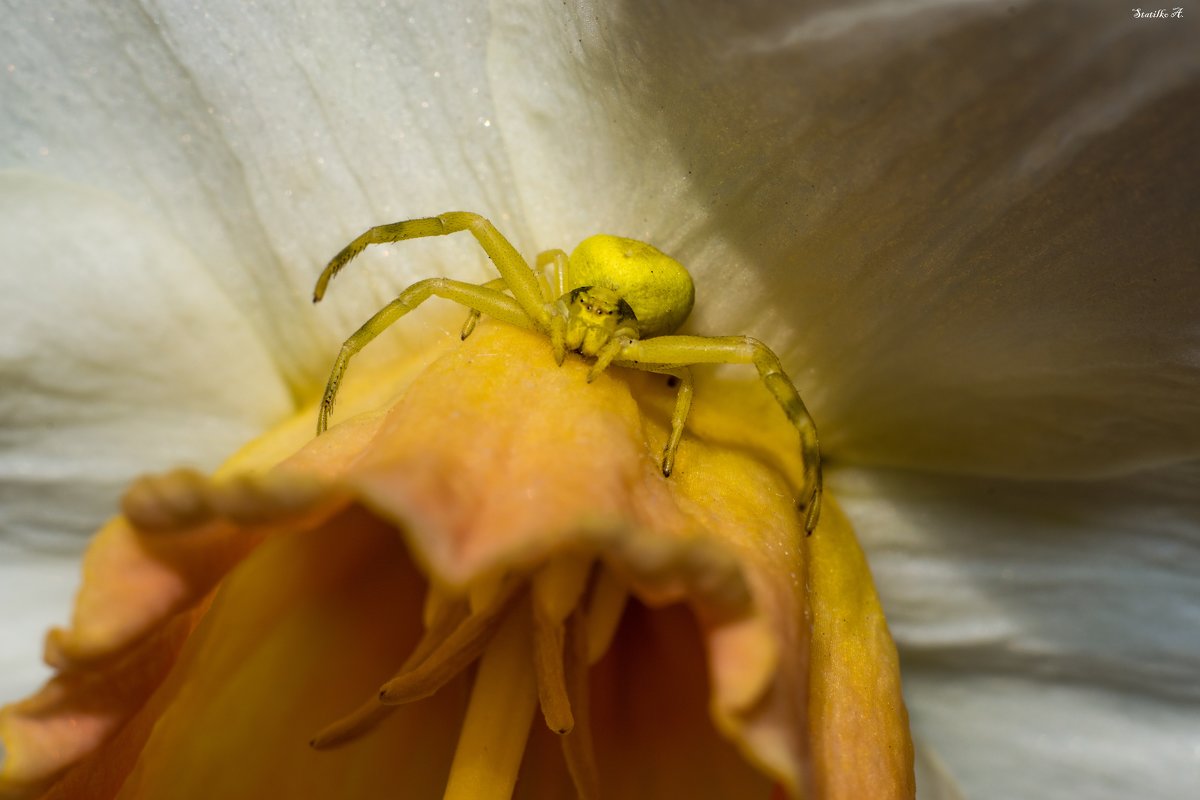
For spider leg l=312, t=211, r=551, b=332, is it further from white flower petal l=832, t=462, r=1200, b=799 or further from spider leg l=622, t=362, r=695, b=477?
white flower petal l=832, t=462, r=1200, b=799

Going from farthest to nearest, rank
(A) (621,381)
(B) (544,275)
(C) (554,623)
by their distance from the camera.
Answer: (B) (544,275)
(A) (621,381)
(C) (554,623)

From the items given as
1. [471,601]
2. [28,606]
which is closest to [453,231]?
[471,601]

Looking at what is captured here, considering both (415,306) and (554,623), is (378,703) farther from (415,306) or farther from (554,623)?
(415,306)

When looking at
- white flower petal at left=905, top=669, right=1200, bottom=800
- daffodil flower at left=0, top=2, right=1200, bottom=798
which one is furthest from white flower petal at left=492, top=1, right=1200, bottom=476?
white flower petal at left=905, top=669, right=1200, bottom=800

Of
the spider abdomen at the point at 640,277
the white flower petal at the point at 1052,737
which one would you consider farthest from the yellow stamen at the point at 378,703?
the white flower petal at the point at 1052,737

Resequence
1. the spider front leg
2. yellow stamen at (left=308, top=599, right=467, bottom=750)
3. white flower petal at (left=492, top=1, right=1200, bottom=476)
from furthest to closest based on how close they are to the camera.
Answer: the spider front leg
yellow stamen at (left=308, top=599, right=467, bottom=750)
white flower petal at (left=492, top=1, right=1200, bottom=476)

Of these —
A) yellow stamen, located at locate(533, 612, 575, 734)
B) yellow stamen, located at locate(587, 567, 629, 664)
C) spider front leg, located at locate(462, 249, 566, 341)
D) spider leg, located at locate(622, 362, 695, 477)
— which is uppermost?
spider front leg, located at locate(462, 249, 566, 341)

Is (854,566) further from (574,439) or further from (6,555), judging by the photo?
(6,555)
